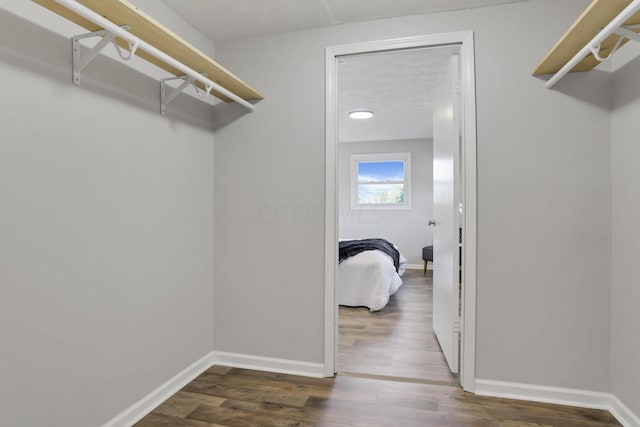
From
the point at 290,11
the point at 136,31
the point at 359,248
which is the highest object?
the point at 290,11

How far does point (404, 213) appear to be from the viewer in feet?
21.3

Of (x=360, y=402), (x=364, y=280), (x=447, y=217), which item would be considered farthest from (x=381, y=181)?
(x=360, y=402)

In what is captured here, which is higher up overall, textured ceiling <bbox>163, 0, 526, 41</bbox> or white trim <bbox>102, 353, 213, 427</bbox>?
textured ceiling <bbox>163, 0, 526, 41</bbox>

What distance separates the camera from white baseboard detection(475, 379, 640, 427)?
187cm

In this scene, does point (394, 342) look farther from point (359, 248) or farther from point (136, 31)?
point (136, 31)

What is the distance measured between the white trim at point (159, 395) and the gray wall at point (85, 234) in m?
0.05

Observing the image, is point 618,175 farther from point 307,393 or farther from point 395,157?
point 395,157

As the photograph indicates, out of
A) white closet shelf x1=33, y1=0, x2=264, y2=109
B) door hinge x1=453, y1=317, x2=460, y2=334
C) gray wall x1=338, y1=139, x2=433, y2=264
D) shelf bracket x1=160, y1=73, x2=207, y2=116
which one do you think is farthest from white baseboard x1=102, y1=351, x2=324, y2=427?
gray wall x1=338, y1=139, x2=433, y2=264

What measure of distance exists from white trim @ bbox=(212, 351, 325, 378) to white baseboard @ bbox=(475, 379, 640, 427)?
1003 mm

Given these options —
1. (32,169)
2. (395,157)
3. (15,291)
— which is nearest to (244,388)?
(15,291)

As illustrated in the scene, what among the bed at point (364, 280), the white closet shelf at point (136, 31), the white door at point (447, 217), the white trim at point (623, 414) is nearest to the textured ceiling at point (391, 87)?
the white door at point (447, 217)

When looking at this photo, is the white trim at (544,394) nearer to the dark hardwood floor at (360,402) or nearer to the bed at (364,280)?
the dark hardwood floor at (360,402)

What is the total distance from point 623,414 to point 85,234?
273 cm

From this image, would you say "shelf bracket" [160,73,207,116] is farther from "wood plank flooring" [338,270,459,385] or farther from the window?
the window
